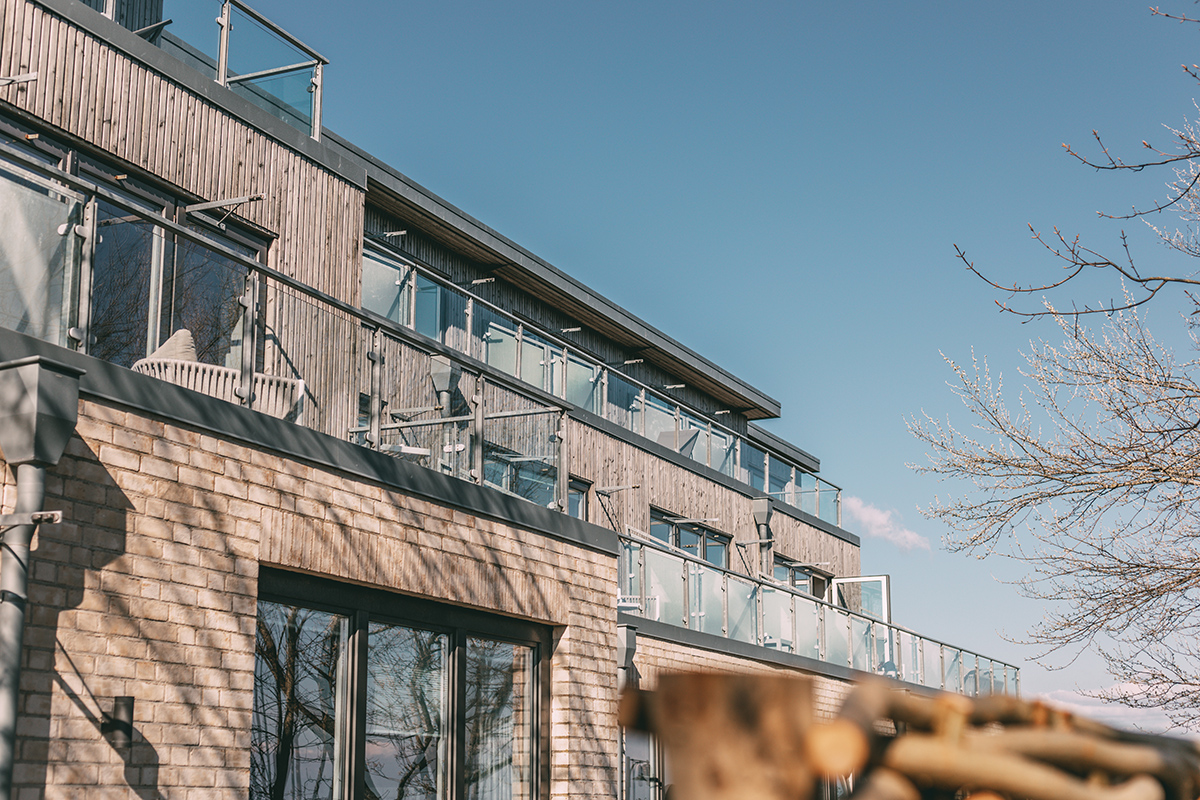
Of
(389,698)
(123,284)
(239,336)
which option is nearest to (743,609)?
(389,698)

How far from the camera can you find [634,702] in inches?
26.0

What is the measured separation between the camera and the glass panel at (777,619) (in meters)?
19.0

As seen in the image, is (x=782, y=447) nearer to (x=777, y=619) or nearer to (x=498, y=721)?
(x=777, y=619)

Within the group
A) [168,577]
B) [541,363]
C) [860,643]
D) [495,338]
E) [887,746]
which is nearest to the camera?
[887,746]

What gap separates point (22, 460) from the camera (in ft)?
20.3

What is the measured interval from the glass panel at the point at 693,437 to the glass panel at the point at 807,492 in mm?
4977

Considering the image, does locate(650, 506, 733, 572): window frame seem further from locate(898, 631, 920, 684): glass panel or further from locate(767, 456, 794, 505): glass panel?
locate(898, 631, 920, 684): glass panel

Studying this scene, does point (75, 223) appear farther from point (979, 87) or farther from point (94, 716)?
point (979, 87)

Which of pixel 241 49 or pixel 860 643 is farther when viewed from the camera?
pixel 860 643

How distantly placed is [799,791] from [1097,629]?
12.6 metres

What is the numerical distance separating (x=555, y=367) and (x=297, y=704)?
11.8 meters

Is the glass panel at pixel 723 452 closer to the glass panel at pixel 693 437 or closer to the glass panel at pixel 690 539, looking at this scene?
the glass panel at pixel 693 437

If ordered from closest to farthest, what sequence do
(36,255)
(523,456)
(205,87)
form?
(36,255) → (523,456) → (205,87)

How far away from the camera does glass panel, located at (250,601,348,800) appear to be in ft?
26.7
